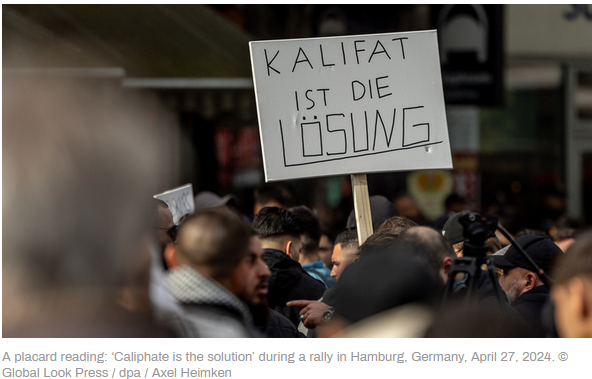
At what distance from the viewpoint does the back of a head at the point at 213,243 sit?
216 cm

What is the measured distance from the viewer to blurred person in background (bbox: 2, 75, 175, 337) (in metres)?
1.61

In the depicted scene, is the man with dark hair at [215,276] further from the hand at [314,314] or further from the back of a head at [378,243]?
the back of a head at [378,243]

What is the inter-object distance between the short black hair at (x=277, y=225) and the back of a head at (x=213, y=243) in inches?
60.3

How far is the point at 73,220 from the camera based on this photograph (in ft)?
5.32

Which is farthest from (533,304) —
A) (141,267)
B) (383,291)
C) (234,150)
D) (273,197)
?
(234,150)

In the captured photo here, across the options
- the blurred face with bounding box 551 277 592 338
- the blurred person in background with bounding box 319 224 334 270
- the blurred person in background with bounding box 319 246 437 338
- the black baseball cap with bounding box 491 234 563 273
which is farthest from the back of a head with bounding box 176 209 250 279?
the blurred person in background with bounding box 319 224 334 270

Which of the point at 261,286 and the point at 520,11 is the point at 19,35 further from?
the point at 520,11

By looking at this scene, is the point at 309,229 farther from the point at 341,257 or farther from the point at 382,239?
the point at 382,239

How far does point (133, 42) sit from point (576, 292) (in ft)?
19.0

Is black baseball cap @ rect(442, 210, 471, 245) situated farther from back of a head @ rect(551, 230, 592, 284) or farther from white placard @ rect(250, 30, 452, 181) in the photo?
back of a head @ rect(551, 230, 592, 284)

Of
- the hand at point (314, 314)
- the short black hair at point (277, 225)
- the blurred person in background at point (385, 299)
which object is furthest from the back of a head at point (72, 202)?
the short black hair at point (277, 225)

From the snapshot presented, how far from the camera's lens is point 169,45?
7.15 meters

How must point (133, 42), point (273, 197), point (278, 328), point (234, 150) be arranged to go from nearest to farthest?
point (278, 328)
point (273, 197)
point (133, 42)
point (234, 150)

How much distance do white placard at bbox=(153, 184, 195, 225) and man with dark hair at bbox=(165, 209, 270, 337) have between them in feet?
5.55
